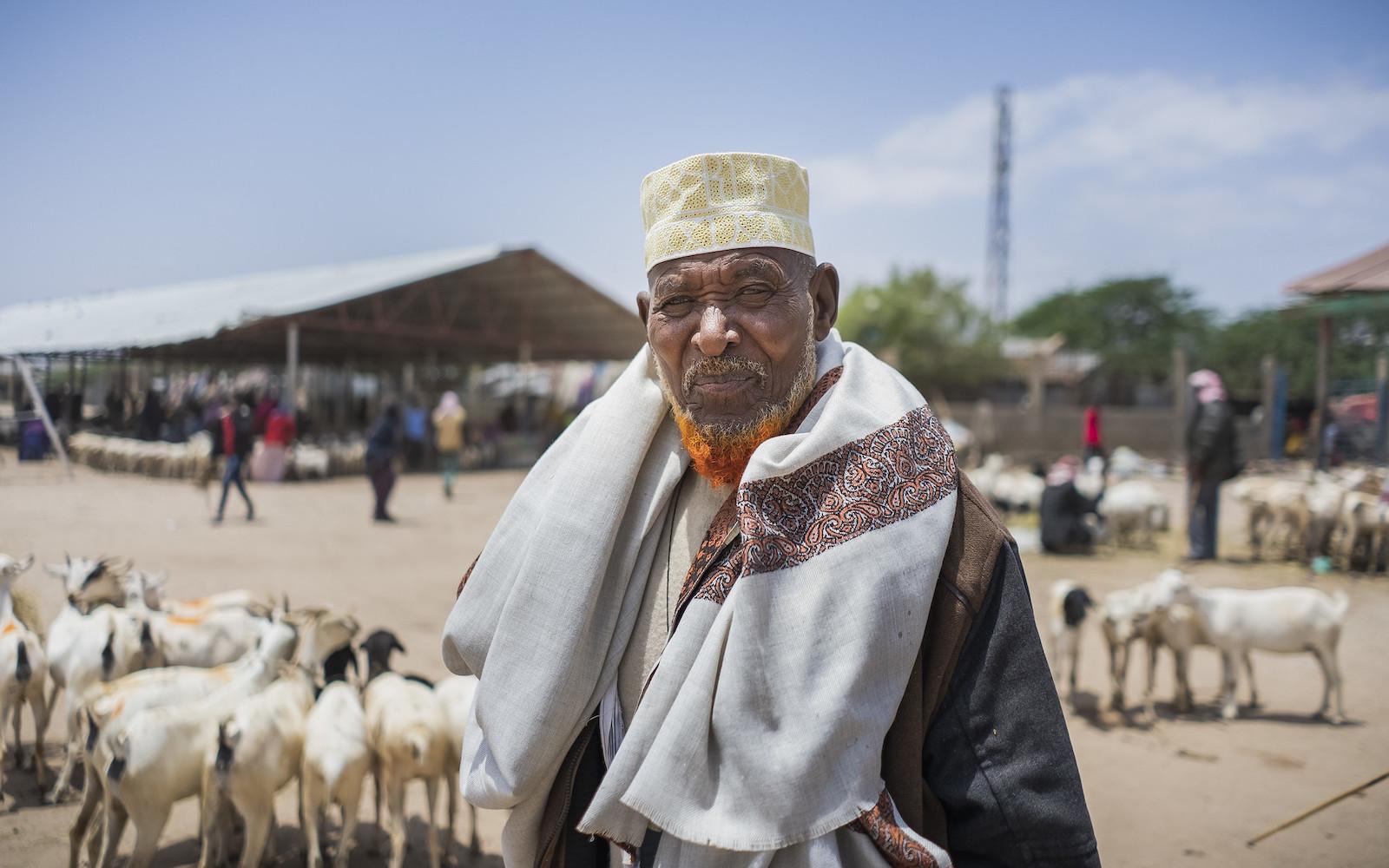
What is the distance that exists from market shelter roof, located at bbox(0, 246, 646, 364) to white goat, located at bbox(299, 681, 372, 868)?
1030cm

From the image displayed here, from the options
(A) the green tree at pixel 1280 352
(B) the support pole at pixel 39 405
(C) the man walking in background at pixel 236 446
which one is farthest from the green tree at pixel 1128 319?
(B) the support pole at pixel 39 405

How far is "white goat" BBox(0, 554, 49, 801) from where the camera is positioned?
396 centimetres

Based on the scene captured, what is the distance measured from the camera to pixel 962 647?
131 cm

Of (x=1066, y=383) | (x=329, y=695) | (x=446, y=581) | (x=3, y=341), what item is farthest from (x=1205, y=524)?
(x=1066, y=383)

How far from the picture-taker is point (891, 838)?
1231 millimetres

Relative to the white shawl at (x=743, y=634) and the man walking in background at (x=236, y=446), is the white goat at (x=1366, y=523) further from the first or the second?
the man walking in background at (x=236, y=446)

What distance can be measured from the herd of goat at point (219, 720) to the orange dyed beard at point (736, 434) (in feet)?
8.57

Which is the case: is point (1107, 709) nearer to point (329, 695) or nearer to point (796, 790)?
point (329, 695)

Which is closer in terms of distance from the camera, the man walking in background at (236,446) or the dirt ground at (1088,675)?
the dirt ground at (1088,675)

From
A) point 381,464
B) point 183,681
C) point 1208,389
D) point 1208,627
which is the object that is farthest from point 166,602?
point 1208,389

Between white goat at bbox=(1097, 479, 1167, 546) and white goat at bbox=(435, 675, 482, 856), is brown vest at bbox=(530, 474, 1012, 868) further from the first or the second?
white goat at bbox=(1097, 479, 1167, 546)

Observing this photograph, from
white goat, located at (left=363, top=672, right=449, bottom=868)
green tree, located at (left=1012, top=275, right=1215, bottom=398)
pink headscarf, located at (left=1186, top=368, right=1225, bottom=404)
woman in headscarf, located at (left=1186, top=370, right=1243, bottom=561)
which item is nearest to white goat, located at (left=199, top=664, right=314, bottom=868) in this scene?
white goat, located at (left=363, top=672, right=449, bottom=868)

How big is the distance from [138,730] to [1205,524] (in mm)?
10663

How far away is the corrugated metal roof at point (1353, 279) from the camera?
10570 millimetres
